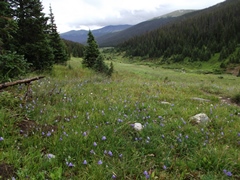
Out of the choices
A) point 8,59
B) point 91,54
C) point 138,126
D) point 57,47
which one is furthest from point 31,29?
point 57,47

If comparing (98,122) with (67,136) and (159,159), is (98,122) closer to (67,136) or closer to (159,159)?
(67,136)

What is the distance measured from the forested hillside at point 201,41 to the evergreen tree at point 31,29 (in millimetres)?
83990

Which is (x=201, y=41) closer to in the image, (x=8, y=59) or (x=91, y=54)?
(x=91, y=54)

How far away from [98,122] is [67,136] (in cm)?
93

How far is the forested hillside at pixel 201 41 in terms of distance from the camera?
94412mm

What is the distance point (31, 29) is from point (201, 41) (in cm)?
11660

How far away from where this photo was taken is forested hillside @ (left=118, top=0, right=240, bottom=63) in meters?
94.4

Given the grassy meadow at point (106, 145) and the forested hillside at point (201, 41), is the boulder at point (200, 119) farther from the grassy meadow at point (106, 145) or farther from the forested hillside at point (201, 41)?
the forested hillside at point (201, 41)

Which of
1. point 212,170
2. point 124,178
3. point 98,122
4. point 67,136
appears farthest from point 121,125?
point 212,170

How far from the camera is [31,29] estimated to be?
39.4 ft

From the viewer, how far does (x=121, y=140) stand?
3.27 metres

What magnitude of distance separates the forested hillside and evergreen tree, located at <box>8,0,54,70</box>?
84.0m

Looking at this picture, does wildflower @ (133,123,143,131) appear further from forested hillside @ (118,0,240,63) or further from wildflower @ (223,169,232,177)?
forested hillside @ (118,0,240,63)

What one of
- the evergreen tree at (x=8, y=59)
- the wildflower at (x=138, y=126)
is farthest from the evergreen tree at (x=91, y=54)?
the wildflower at (x=138, y=126)
